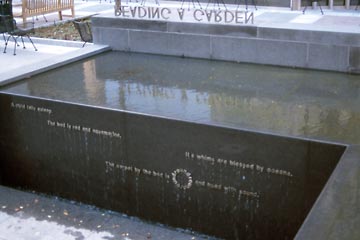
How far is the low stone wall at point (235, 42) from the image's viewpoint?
30.6 ft

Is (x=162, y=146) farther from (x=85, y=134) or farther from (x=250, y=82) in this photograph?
(x=250, y=82)

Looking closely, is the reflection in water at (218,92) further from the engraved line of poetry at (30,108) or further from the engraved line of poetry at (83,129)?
the engraved line of poetry at (83,129)

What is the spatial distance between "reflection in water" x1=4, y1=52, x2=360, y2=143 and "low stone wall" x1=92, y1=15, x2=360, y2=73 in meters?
0.19

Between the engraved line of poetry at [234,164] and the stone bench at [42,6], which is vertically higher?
the stone bench at [42,6]

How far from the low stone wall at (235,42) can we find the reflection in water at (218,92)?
189 mm

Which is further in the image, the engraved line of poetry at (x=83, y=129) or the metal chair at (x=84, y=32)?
the metal chair at (x=84, y=32)

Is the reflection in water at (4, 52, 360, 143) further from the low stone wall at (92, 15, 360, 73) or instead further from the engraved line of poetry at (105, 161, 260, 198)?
the engraved line of poetry at (105, 161, 260, 198)

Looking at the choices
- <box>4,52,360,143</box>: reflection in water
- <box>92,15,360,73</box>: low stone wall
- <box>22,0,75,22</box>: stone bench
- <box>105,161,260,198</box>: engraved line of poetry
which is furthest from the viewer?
<box>22,0,75,22</box>: stone bench

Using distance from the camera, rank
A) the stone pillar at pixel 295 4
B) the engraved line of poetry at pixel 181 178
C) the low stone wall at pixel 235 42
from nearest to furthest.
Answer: the engraved line of poetry at pixel 181 178
the low stone wall at pixel 235 42
the stone pillar at pixel 295 4

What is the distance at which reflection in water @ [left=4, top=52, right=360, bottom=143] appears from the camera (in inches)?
281

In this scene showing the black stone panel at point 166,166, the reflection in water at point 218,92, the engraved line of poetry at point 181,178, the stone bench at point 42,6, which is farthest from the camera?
the stone bench at point 42,6

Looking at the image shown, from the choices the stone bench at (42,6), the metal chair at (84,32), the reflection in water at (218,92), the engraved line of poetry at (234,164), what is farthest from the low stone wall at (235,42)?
the stone bench at (42,6)

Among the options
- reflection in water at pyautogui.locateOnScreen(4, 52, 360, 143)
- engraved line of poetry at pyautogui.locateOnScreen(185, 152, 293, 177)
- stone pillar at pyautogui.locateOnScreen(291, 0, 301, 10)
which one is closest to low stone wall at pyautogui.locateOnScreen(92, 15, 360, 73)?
reflection in water at pyautogui.locateOnScreen(4, 52, 360, 143)

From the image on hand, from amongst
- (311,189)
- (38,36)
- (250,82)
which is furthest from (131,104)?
(38,36)
